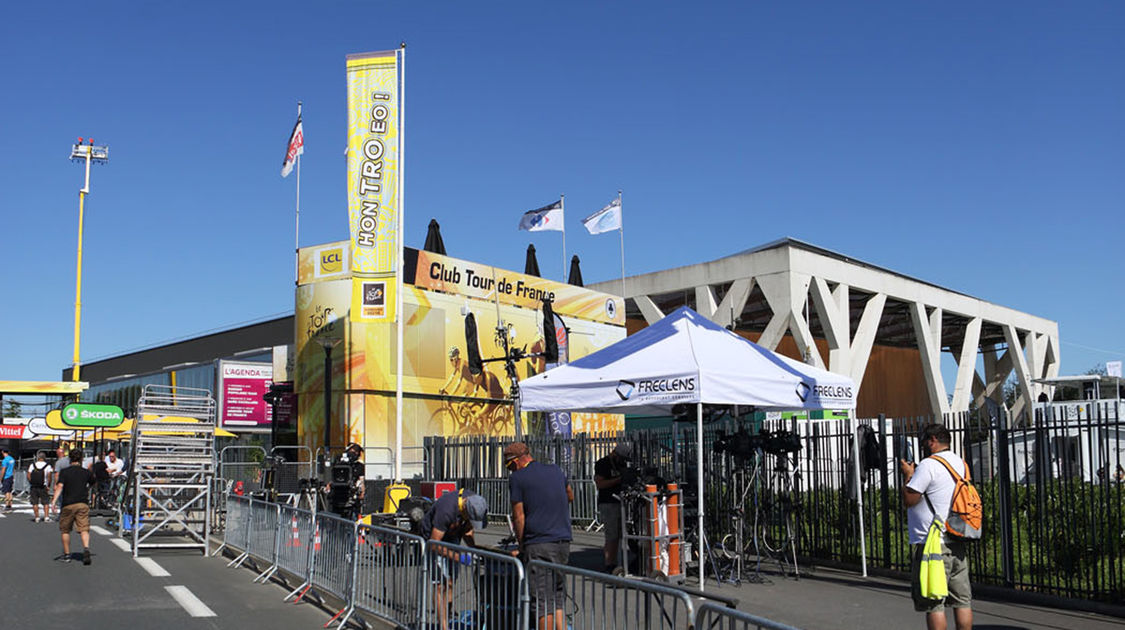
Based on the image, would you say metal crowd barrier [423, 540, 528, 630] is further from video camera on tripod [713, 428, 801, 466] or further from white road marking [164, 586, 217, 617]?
video camera on tripod [713, 428, 801, 466]

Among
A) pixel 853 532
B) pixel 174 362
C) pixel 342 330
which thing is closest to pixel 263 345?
pixel 174 362

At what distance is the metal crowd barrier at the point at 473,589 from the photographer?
22.9ft

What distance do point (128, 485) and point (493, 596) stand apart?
14418 mm

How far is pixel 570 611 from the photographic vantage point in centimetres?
661

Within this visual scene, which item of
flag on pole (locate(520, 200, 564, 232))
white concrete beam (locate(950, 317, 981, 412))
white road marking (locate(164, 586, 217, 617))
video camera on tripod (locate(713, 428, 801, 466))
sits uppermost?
flag on pole (locate(520, 200, 564, 232))

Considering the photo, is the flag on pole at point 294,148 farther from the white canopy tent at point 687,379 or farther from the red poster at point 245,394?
the white canopy tent at point 687,379

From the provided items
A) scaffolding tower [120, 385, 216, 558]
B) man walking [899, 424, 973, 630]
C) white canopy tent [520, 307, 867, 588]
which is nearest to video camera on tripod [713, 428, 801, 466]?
white canopy tent [520, 307, 867, 588]

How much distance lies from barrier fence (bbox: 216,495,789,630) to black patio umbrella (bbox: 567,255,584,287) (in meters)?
31.5

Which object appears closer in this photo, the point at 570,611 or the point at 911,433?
the point at 570,611

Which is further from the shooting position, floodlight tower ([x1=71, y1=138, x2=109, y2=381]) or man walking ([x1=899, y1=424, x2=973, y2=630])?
floodlight tower ([x1=71, y1=138, x2=109, y2=381])

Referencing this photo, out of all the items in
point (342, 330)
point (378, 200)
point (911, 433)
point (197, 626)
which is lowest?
point (197, 626)

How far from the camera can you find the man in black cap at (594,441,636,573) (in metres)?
11.8

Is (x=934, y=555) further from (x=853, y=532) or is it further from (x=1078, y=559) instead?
(x=853, y=532)

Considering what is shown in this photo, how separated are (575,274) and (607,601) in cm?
3803
